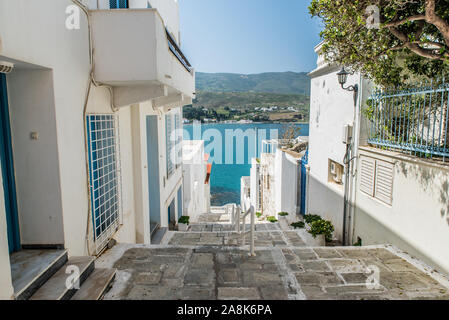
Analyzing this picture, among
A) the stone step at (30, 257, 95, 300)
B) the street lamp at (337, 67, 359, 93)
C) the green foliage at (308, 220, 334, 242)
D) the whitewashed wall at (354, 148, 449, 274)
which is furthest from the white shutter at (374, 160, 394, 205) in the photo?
the stone step at (30, 257, 95, 300)

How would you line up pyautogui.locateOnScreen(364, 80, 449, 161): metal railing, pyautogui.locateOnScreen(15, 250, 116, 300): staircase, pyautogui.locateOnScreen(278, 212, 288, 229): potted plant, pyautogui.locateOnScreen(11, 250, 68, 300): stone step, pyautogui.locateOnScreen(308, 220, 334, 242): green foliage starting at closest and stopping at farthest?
pyautogui.locateOnScreen(11, 250, 68, 300): stone step → pyautogui.locateOnScreen(15, 250, 116, 300): staircase → pyautogui.locateOnScreen(364, 80, 449, 161): metal railing → pyautogui.locateOnScreen(308, 220, 334, 242): green foliage → pyautogui.locateOnScreen(278, 212, 288, 229): potted plant

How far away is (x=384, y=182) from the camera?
6.71 m

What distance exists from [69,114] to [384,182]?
21.7ft

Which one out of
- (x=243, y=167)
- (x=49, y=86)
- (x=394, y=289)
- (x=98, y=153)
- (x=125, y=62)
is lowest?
(x=243, y=167)

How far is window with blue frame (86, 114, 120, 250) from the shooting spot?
5.08m

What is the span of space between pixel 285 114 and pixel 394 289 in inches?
2208

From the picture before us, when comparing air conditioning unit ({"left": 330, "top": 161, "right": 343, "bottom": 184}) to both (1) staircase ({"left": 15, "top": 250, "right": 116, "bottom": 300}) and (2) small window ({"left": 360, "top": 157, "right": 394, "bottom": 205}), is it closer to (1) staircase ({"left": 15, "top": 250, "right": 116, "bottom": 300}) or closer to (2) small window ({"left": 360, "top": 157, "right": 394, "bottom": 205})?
(2) small window ({"left": 360, "top": 157, "right": 394, "bottom": 205})

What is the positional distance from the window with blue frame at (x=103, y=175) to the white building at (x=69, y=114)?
0.02 m

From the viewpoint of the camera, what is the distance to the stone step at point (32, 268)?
314 centimetres

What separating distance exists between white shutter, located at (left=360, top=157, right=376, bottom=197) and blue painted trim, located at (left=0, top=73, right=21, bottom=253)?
728 centimetres

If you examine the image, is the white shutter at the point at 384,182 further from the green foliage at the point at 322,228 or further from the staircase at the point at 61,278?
the staircase at the point at 61,278

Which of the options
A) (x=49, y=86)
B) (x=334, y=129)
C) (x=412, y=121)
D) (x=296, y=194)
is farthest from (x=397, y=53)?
(x=296, y=194)

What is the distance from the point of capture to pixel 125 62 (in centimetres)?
472
